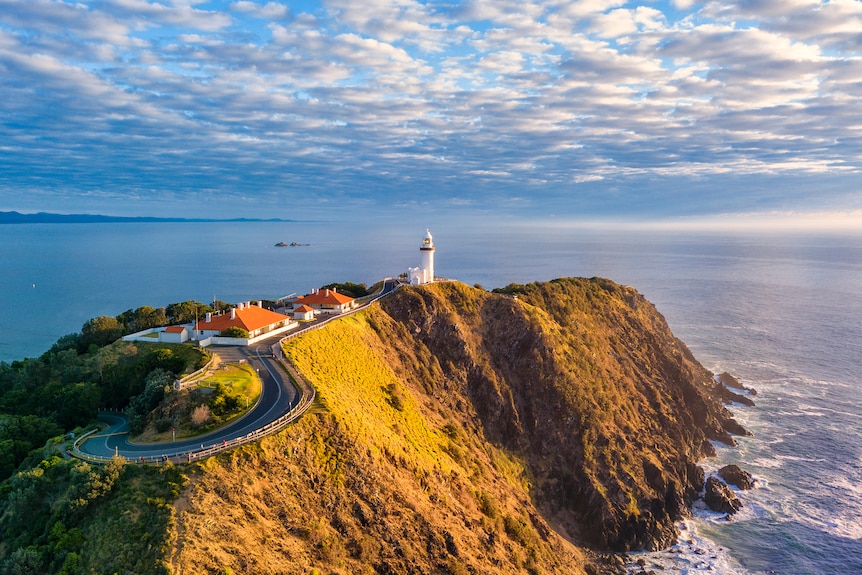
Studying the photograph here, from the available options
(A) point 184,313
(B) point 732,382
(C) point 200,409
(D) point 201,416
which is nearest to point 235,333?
(C) point 200,409

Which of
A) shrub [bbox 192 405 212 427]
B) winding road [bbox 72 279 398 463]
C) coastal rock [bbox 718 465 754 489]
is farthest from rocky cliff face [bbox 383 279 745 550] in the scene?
shrub [bbox 192 405 212 427]

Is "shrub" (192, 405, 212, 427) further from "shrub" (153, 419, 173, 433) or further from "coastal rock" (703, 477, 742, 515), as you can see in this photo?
"coastal rock" (703, 477, 742, 515)

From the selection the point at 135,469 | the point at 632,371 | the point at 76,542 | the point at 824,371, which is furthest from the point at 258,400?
the point at 824,371

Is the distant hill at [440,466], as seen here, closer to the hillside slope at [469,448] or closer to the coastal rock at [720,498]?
the hillside slope at [469,448]

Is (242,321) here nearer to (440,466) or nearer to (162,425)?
(162,425)

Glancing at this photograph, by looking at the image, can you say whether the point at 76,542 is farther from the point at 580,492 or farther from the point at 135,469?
the point at 580,492
